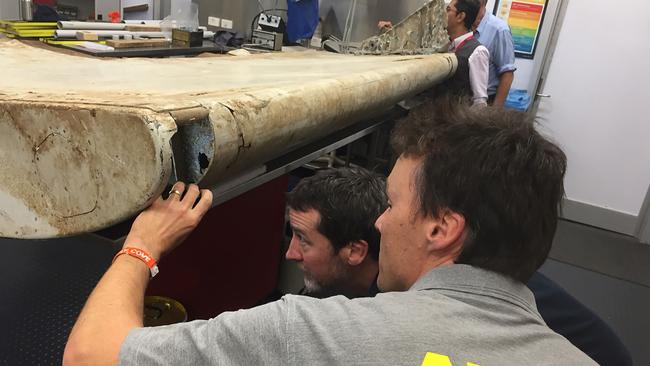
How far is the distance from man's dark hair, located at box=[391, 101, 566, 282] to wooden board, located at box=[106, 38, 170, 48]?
1207mm

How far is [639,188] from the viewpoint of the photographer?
3.58m

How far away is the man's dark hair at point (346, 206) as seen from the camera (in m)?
1.29

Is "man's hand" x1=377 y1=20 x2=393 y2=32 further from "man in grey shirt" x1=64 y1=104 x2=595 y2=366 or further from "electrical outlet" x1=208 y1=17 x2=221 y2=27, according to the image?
"man in grey shirt" x1=64 y1=104 x2=595 y2=366

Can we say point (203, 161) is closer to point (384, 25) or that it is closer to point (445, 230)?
point (445, 230)

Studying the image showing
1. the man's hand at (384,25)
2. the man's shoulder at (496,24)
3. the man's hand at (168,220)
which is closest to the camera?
the man's hand at (168,220)

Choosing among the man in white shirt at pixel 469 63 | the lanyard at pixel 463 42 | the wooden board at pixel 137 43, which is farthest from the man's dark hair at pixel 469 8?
the wooden board at pixel 137 43

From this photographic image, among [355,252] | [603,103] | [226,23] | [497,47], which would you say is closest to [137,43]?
[355,252]

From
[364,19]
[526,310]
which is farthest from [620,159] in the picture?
[526,310]

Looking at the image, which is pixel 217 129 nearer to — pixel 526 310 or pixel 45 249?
pixel 526 310

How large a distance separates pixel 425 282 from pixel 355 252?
1.95ft

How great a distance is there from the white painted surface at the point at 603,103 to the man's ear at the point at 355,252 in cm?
294

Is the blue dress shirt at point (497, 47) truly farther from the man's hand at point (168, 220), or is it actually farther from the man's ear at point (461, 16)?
the man's hand at point (168, 220)

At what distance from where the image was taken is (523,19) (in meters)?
3.61

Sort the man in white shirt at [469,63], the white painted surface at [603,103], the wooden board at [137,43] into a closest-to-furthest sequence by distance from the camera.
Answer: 1. the wooden board at [137,43]
2. the man in white shirt at [469,63]
3. the white painted surface at [603,103]
